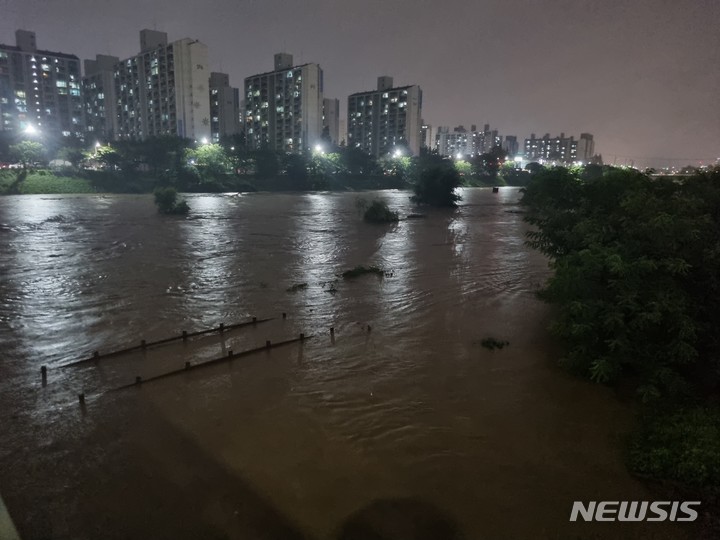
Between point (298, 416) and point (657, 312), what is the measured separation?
681 cm

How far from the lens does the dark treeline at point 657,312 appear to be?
8.02 meters

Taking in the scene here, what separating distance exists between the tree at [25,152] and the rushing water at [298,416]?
56.6 meters

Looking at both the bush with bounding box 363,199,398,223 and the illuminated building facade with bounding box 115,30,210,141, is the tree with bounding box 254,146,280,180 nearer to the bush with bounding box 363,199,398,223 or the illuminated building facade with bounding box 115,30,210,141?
the illuminated building facade with bounding box 115,30,210,141

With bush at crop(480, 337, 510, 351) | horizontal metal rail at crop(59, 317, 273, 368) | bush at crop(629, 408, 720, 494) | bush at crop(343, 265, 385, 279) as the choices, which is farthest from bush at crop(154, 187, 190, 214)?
bush at crop(629, 408, 720, 494)

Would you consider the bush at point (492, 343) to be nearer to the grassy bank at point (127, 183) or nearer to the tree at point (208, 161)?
the grassy bank at point (127, 183)

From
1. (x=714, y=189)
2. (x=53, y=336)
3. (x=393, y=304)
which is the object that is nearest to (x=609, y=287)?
(x=714, y=189)

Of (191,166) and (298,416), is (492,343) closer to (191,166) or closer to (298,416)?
(298,416)

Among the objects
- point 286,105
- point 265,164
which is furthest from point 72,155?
point 286,105

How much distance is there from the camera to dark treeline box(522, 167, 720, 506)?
8.02 m

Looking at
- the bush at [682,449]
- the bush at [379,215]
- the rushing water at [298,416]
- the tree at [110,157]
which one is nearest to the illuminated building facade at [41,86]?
the tree at [110,157]

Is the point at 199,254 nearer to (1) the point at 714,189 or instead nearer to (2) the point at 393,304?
(2) the point at 393,304

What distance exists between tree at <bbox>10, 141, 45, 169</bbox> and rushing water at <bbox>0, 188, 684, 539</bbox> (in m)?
56.6

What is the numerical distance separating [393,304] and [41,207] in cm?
4562

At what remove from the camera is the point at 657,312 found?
854 cm
